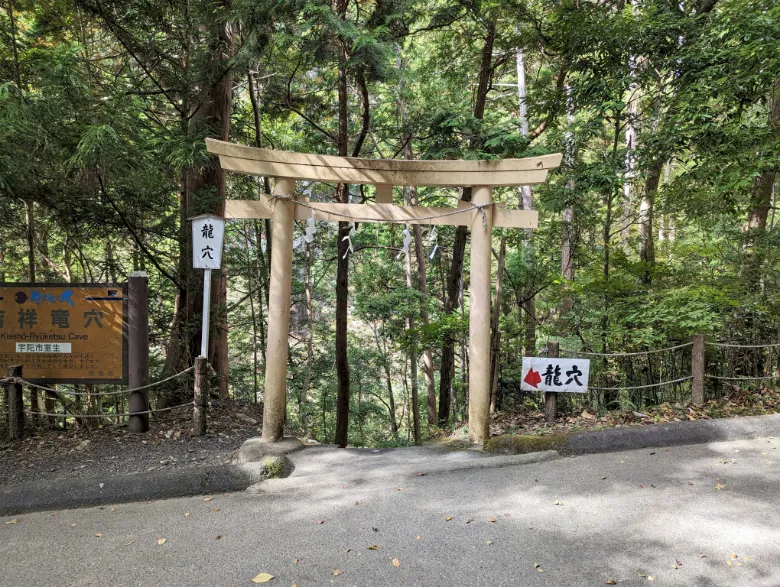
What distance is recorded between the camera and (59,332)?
5457 millimetres

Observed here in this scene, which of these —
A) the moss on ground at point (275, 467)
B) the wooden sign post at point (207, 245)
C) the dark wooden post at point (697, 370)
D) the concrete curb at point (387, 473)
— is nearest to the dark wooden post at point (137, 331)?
the wooden sign post at point (207, 245)

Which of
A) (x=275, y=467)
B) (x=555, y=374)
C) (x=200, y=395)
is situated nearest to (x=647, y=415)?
(x=555, y=374)

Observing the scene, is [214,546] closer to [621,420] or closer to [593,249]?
[621,420]

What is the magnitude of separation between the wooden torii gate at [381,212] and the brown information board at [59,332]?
188 cm

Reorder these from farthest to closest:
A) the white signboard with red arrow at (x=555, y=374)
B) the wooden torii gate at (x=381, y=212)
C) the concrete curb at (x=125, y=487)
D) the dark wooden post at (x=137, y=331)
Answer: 1. the white signboard with red arrow at (x=555, y=374)
2. the dark wooden post at (x=137, y=331)
3. the wooden torii gate at (x=381, y=212)
4. the concrete curb at (x=125, y=487)

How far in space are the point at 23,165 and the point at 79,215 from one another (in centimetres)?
106

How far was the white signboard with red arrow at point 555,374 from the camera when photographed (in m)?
5.91

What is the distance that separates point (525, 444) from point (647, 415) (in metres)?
2.03

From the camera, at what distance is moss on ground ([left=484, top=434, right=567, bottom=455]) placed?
5242mm

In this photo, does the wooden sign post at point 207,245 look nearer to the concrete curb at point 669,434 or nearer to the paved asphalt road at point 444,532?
the paved asphalt road at point 444,532

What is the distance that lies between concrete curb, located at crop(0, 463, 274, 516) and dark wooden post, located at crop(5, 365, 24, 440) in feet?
4.13

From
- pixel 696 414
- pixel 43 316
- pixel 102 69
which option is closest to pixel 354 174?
pixel 43 316

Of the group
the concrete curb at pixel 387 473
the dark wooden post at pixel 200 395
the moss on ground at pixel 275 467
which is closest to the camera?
the concrete curb at pixel 387 473

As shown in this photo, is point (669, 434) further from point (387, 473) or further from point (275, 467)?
point (275, 467)
